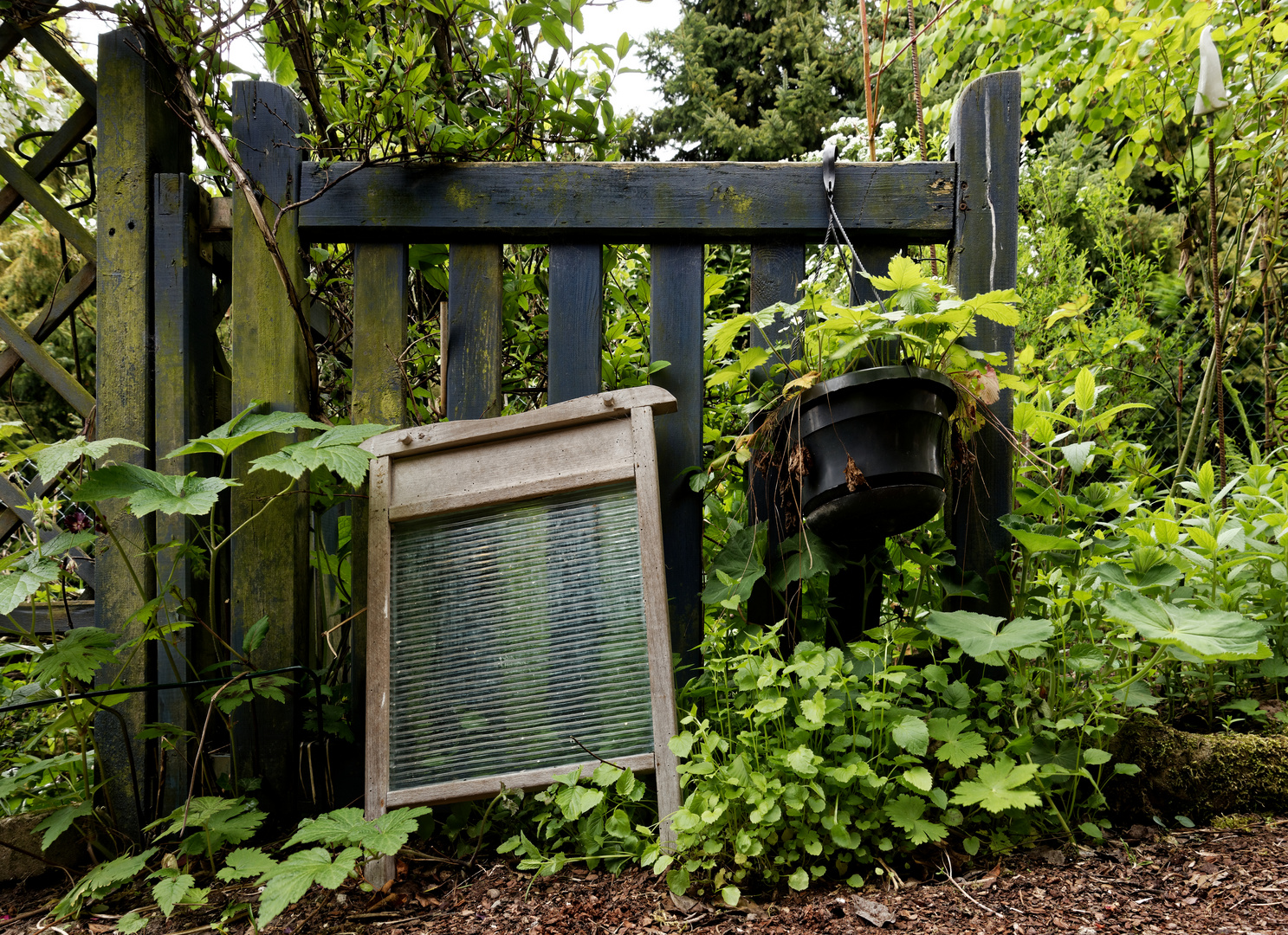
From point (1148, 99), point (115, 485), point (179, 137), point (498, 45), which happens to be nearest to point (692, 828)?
point (115, 485)

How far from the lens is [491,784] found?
1527 mm

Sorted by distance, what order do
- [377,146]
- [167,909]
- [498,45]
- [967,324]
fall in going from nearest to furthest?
1. [167,909]
2. [967,324]
3. [498,45]
4. [377,146]

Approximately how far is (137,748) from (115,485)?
695mm

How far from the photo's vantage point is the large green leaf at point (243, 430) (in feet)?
4.80

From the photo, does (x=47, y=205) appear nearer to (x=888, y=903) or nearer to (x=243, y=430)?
(x=243, y=430)

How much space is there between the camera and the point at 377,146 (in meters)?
1.99

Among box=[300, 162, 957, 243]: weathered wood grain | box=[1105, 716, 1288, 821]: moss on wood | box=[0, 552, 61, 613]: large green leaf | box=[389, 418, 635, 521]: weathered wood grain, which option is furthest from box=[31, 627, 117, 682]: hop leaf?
box=[1105, 716, 1288, 821]: moss on wood

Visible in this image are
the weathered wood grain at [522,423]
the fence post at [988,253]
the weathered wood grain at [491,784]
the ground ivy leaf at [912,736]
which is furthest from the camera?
the fence post at [988,253]

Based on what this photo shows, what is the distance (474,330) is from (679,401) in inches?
21.1

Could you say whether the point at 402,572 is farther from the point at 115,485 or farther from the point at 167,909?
the point at 167,909

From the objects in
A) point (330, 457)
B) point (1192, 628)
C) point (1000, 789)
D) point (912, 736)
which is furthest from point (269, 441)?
point (1192, 628)

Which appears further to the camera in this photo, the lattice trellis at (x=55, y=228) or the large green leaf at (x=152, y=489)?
the lattice trellis at (x=55, y=228)

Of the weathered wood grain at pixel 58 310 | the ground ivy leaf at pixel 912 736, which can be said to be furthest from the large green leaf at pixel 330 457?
the ground ivy leaf at pixel 912 736

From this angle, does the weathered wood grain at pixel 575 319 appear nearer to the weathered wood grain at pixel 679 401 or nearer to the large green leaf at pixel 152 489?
the weathered wood grain at pixel 679 401
